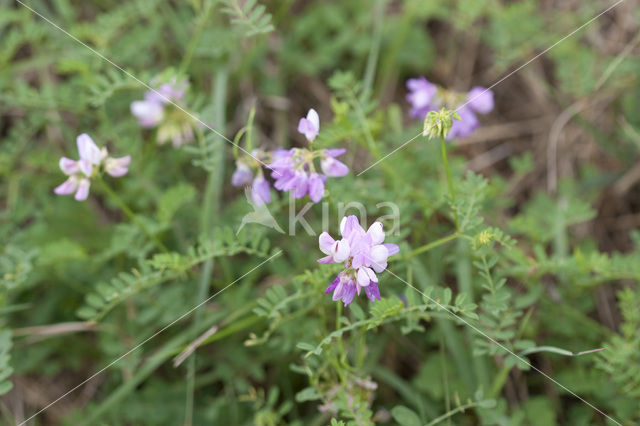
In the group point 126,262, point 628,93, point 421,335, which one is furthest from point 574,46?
point 126,262

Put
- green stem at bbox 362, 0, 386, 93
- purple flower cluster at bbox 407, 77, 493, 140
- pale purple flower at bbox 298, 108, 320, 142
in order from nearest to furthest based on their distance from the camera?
pale purple flower at bbox 298, 108, 320, 142
purple flower cluster at bbox 407, 77, 493, 140
green stem at bbox 362, 0, 386, 93

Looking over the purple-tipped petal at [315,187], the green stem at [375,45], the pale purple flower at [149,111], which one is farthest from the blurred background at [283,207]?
the purple-tipped petal at [315,187]

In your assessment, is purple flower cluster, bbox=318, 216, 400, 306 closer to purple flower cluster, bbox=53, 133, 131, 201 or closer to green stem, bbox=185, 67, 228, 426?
green stem, bbox=185, 67, 228, 426

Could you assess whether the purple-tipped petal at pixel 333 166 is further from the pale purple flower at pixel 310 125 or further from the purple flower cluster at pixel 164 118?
the purple flower cluster at pixel 164 118

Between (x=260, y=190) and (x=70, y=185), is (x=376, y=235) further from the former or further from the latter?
(x=70, y=185)

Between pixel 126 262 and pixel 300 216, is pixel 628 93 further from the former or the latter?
pixel 126 262

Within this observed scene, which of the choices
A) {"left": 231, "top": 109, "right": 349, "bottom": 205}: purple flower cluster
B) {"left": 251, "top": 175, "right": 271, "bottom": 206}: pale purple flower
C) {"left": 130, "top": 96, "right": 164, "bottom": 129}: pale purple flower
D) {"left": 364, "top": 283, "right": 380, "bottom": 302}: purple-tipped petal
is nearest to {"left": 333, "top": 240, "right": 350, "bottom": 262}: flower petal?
{"left": 364, "top": 283, "right": 380, "bottom": 302}: purple-tipped petal

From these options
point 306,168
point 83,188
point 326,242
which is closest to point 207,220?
point 83,188
